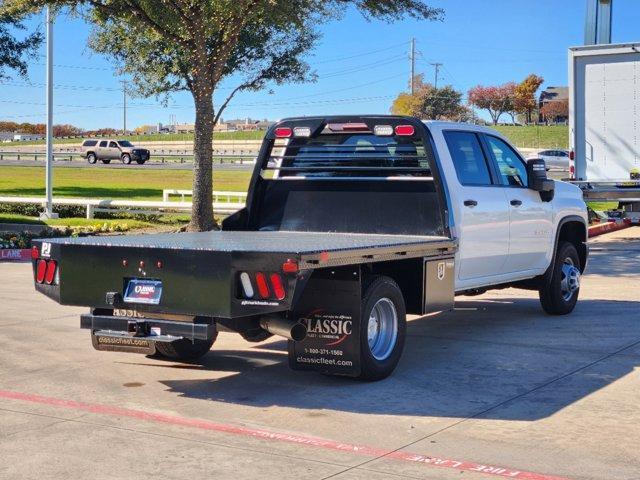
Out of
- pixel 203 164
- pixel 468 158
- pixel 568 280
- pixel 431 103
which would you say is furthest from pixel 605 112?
pixel 431 103

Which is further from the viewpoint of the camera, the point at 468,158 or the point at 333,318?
the point at 468,158

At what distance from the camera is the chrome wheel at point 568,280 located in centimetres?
1144

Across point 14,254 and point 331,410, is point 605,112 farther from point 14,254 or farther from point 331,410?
point 331,410

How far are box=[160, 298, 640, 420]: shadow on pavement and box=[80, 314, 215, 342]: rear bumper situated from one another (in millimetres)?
586

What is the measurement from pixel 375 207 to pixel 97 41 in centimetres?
1726

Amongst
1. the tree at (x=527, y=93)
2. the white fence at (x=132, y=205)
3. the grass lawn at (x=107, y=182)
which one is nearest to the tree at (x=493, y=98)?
the tree at (x=527, y=93)

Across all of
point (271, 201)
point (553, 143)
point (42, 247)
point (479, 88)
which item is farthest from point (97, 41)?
point (479, 88)

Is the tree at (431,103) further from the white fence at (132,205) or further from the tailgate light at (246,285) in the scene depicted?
the tailgate light at (246,285)

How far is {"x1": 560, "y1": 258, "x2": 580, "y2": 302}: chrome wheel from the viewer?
37.5ft

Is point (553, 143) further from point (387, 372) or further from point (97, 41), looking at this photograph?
point (387, 372)

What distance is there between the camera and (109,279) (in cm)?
755

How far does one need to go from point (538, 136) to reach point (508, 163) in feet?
274

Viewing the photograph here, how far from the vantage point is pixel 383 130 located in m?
9.20

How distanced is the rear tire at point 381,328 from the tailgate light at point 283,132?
234 cm
